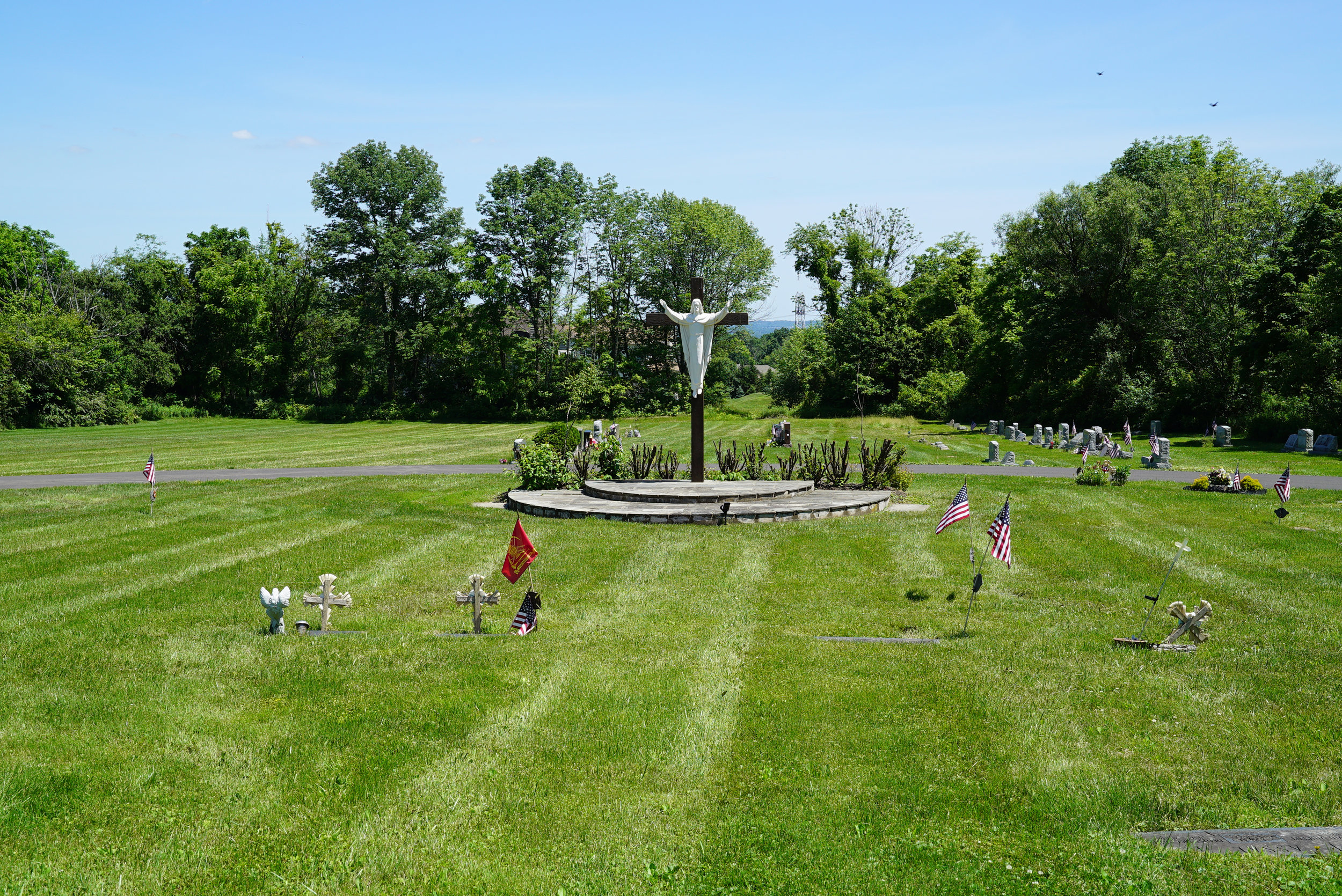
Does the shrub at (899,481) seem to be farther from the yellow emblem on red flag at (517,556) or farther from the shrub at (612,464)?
the yellow emblem on red flag at (517,556)

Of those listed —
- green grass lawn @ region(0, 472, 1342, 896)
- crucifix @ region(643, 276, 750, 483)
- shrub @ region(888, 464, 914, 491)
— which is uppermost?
crucifix @ region(643, 276, 750, 483)

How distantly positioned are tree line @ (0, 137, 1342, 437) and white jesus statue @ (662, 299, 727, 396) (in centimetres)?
2746

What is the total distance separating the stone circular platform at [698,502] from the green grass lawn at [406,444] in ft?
20.8

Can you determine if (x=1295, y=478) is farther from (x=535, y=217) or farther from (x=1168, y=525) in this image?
(x=535, y=217)

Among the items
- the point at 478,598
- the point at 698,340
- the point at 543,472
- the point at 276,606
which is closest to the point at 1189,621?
the point at 478,598

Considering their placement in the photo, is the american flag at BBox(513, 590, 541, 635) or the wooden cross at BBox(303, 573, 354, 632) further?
the wooden cross at BBox(303, 573, 354, 632)

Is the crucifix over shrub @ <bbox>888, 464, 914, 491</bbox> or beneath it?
over

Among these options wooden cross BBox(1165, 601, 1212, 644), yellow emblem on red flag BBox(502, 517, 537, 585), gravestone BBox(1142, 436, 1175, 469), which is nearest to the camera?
wooden cross BBox(1165, 601, 1212, 644)

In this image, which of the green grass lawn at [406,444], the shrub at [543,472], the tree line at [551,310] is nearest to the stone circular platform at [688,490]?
the shrub at [543,472]

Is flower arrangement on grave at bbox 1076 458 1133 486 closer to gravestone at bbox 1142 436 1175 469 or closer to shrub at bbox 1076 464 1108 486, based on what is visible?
shrub at bbox 1076 464 1108 486

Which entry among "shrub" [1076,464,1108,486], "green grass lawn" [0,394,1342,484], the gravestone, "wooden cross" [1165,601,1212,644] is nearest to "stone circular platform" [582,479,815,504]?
"green grass lawn" [0,394,1342,484]

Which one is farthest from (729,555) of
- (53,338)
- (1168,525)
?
(53,338)

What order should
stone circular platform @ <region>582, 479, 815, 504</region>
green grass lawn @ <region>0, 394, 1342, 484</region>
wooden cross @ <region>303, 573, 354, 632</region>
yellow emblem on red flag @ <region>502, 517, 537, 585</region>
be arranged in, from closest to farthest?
yellow emblem on red flag @ <region>502, 517, 537, 585</region>
wooden cross @ <region>303, 573, 354, 632</region>
stone circular platform @ <region>582, 479, 815, 504</region>
green grass lawn @ <region>0, 394, 1342, 484</region>

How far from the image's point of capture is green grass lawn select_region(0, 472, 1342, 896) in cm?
547
